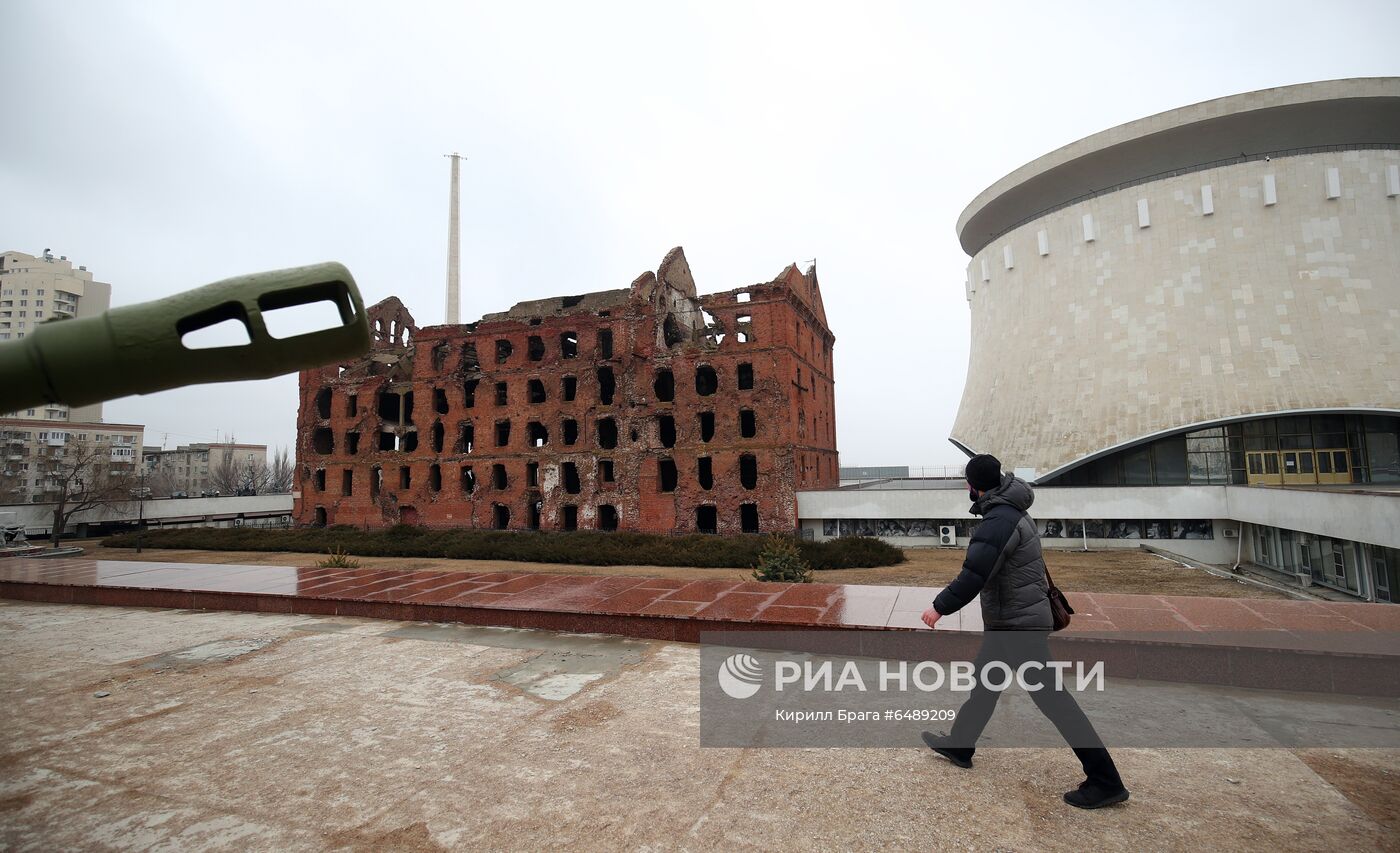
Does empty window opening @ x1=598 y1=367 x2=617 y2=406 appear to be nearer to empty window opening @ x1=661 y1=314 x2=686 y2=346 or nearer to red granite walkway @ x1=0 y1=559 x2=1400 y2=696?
empty window opening @ x1=661 y1=314 x2=686 y2=346

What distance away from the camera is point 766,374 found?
83.3 ft

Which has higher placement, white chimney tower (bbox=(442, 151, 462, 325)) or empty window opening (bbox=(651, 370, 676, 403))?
white chimney tower (bbox=(442, 151, 462, 325))

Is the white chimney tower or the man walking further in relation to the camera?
the white chimney tower

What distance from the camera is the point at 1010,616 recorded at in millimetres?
3322

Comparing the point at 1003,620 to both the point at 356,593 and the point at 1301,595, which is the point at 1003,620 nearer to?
the point at 356,593

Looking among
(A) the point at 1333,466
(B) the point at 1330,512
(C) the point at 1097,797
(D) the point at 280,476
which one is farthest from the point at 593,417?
(D) the point at 280,476

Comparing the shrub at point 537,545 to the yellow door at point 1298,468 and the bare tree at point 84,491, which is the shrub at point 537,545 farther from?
the yellow door at point 1298,468

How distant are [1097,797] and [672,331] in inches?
1078

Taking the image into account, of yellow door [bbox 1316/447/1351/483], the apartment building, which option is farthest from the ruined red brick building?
the apartment building

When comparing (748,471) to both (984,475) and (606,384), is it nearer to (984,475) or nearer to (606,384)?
(606,384)

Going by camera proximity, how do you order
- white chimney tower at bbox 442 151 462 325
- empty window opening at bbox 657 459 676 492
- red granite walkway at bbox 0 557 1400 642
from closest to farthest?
1. red granite walkway at bbox 0 557 1400 642
2. empty window opening at bbox 657 459 676 492
3. white chimney tower at bbox 442 151 462 325

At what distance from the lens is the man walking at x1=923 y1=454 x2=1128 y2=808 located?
3.03 m

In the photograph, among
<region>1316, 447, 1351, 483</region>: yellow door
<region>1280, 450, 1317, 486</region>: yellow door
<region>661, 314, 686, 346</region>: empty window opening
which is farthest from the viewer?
<region>661, 314, 686, 346</region>: empty window opening

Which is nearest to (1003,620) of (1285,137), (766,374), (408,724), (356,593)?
(408,724)
